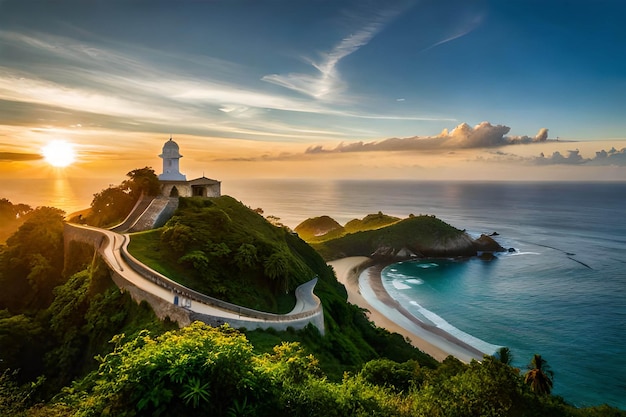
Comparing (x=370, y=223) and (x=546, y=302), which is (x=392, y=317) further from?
(x=370, y=223)

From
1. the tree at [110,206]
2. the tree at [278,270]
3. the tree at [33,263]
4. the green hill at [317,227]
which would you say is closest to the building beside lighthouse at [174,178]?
the tree at [110,206]

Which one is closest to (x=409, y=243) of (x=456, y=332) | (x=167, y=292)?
(x=456, y=332)

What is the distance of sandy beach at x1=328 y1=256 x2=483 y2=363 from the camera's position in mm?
45938

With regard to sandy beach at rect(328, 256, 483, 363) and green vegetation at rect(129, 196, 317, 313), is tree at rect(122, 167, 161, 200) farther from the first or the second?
sandy beach at rect(328, 256, 483, 363)

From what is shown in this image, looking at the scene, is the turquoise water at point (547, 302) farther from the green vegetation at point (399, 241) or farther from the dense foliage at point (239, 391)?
the dense foliage at point (239, 391)

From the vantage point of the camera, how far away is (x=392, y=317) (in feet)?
188

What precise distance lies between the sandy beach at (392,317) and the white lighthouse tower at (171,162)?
33.8 meters

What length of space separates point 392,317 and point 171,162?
3869cm

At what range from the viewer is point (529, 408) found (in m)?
14.6

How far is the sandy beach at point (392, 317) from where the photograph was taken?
4594 centimetres

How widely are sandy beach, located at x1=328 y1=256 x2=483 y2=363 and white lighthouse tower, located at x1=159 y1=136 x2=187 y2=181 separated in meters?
33.8

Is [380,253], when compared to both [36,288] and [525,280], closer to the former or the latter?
[525,280]

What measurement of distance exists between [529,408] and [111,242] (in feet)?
114

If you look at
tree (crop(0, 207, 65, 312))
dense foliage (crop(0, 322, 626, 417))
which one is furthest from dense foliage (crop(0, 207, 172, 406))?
dense foliage (crop(0, 322, 626, 417))
